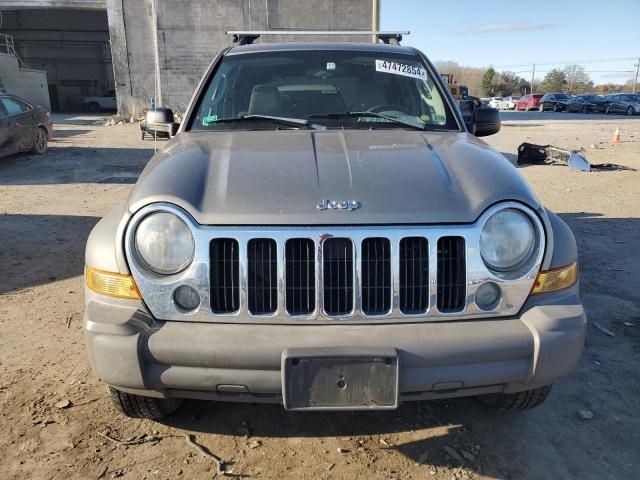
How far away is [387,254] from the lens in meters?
2.23

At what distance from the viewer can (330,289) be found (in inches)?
88.4

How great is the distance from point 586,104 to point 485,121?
39922 millimetres

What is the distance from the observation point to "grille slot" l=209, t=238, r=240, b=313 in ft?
7.27

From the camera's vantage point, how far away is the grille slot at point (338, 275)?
2.22 metres

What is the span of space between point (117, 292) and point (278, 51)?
222cm

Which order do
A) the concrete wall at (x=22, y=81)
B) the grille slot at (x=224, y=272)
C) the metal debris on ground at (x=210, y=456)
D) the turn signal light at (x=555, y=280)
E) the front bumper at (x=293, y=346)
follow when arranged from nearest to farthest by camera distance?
the front bumper at (x=293, y=346) → the grille slot at (x=224, y=272) → the turn signal light at (x=555, y=280) → the metal debris on ground at (x=210, y=456) → the concrete wall at (x=22, y=81)

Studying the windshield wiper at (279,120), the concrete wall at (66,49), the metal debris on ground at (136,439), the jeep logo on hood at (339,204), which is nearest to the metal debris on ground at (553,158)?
the windshield wiper at (279,120)

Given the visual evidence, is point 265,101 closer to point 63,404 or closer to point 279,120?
point 279,120

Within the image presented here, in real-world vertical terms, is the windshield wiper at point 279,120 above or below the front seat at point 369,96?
below

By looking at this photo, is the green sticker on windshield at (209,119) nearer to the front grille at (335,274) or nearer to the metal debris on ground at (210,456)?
the front grille at (335,274)

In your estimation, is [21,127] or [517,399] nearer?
[517,399]

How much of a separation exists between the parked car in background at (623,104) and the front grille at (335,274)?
39.3 m

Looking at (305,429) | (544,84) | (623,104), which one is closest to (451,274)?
(305,429)

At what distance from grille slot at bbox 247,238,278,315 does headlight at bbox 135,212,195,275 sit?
0.84 ft
